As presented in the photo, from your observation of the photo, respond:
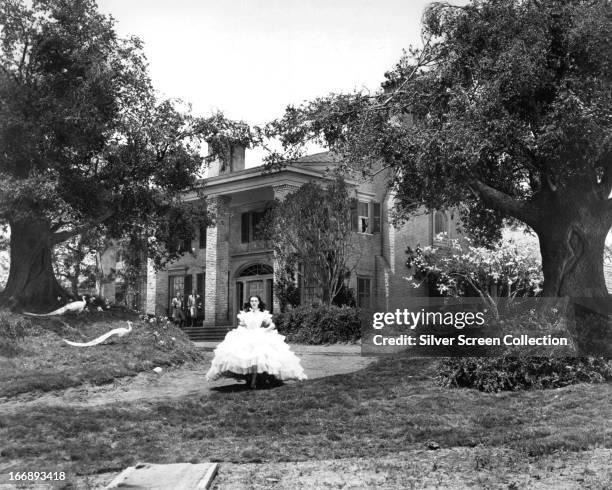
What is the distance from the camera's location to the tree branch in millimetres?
14281

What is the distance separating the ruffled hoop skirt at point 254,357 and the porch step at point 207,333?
16.3 meters

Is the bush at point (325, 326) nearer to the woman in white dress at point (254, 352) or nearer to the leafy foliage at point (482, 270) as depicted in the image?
the leafy foliage at point (482, 270)

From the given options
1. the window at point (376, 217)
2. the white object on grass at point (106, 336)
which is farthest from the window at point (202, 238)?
the white object on grass at point (106, 336)

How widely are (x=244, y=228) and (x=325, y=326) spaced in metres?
9.76

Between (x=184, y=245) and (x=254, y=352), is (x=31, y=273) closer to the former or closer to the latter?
(x=184, y=245)

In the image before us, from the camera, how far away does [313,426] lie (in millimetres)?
9523

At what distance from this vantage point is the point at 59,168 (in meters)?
18.8

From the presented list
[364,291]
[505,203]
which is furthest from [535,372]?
[364,291]

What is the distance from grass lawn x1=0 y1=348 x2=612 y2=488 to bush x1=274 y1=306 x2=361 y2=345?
10821mm

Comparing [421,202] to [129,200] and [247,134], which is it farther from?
[129,200]

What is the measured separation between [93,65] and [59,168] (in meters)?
2.56

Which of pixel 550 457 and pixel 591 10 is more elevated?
pixel 591 10

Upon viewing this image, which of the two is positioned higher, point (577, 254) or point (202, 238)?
point (202, 238)

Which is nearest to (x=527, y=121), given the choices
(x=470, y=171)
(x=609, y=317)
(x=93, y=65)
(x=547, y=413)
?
(x=470, y=171)
